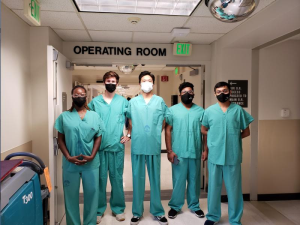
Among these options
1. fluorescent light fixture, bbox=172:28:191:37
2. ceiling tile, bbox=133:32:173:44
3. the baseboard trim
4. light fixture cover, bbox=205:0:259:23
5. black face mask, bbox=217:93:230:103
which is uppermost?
ceiling tile, bbox=133:32:173:44

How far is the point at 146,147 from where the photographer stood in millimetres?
2473

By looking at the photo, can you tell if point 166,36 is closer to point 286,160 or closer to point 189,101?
point 189,101

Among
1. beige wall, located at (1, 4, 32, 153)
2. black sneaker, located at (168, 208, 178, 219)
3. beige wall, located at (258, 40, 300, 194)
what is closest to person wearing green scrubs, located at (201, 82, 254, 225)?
black sneaker, located at (168, 208, 178, 219)

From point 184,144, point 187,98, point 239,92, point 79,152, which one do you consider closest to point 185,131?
point 184,144

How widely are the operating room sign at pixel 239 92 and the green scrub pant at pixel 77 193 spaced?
193cm

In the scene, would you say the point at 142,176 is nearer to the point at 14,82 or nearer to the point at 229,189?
the point at 229,189

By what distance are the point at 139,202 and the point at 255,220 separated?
131 cm

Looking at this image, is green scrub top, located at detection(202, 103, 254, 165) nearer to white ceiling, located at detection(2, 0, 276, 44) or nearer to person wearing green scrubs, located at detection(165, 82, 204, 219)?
person wearing green scrubs, located at detection(165, 82, 204, 219)

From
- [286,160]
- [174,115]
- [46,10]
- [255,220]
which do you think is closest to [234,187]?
[255,220]

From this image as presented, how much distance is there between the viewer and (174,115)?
2.63m

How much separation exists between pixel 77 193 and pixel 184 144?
120cm

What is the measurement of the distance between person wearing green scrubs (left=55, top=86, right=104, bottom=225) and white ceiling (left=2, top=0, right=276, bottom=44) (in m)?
0.72

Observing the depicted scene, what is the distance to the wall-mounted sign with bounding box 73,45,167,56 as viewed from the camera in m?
3.19

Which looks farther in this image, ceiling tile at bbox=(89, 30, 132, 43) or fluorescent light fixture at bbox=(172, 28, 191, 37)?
ceiling tile at bbox=(89, 30, 132, 43)
